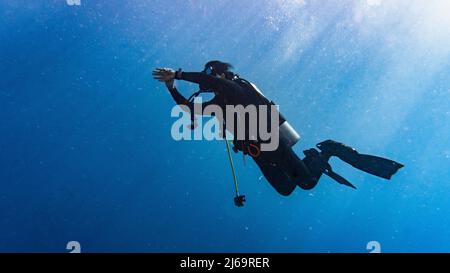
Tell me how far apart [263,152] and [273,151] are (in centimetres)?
17

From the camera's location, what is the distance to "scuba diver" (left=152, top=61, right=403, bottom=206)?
17.6 feet

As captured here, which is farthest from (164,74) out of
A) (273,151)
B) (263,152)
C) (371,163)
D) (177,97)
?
(371,163)

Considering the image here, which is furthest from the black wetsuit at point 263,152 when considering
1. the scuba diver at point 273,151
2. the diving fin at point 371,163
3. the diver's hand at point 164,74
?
the diving fin at point 371,163

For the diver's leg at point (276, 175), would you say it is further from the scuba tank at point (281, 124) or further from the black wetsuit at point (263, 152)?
the scuba tank at point (281, 124)

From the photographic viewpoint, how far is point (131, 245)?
41.1m

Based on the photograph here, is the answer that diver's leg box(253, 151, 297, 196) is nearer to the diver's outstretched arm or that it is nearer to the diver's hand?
the diver's outstretched arm

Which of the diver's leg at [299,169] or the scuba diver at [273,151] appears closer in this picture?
the scuba diver at [273,151]

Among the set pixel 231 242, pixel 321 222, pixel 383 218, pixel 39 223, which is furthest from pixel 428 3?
pixel 383 218

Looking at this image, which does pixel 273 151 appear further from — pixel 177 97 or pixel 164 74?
pixel 164 74

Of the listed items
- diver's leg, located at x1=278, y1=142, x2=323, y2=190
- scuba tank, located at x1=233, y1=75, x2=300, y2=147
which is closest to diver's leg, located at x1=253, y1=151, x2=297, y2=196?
diver's leg, located at x1=278, y1=142, x2=323, y2=190

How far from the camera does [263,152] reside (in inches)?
231

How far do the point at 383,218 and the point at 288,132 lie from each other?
319 ft

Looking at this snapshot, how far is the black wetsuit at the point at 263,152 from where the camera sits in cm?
532
